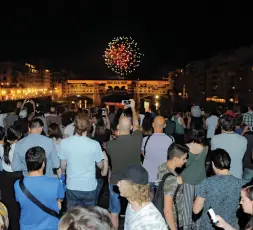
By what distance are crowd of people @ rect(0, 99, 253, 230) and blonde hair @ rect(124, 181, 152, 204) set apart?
0.01m

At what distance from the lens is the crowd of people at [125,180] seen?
3.84 metres

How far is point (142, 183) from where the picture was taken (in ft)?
12.9

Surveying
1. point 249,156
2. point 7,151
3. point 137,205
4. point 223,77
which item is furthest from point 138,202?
point 223,77

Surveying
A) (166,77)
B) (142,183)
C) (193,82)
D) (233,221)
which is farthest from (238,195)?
(166,77)

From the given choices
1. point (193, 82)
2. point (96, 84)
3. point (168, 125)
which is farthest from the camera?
point (96, 84)

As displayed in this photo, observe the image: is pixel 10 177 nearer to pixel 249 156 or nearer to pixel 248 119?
pixel 249 156

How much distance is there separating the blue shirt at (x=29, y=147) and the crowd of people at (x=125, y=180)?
2 centimetres

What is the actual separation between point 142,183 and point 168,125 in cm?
760

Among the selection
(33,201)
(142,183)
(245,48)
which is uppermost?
(245,48)

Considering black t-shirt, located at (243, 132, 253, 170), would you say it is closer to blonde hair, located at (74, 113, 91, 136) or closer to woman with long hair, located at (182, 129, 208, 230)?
woman with long hair, located at (182, 129, 208, 230)

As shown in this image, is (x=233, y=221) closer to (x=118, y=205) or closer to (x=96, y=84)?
(x=118, y=205)

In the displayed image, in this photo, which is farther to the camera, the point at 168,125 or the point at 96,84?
the point at 96,84

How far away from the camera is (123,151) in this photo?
20.7ft

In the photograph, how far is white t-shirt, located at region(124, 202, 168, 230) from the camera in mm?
3572
